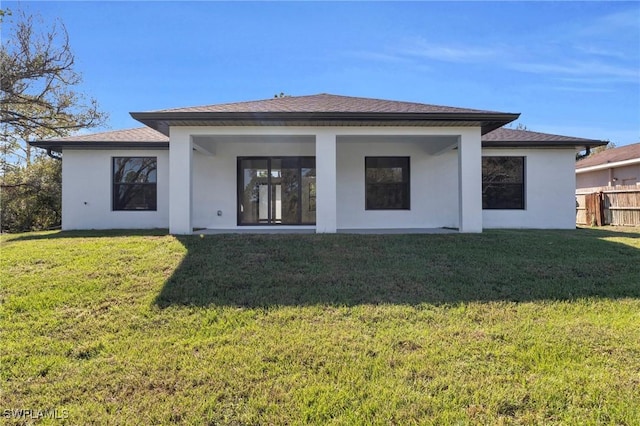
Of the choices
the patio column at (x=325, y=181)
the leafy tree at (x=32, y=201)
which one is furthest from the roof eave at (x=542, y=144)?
the leafy tree at (x=32, y=201)

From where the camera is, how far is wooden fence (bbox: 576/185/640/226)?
13.2 meters

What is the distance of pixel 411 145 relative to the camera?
11102 millimetres

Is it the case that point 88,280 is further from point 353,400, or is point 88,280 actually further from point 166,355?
point 353,400

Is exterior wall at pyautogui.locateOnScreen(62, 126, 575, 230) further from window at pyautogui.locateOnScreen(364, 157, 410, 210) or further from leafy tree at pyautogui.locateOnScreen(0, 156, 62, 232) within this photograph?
leafy tree at pyautogui.locateOnScreen(0, 156, 62, 232)

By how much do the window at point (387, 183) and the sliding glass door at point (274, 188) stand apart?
1.87 meters

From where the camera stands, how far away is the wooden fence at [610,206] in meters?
13.2

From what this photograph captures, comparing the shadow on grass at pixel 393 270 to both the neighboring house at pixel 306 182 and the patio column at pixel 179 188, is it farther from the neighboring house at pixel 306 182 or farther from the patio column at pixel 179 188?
the neighboring house at pixel 306 182

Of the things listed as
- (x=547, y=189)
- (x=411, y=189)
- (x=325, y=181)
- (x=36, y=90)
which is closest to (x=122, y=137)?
(x=325, y=181)

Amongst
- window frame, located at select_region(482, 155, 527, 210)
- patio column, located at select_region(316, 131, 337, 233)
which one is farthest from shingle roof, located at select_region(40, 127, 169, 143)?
window frame, located at select_region(482, 155, 527, 210)

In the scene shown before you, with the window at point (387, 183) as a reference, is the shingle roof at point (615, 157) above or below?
above

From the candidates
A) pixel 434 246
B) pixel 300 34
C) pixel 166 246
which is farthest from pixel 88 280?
pixel 300 34

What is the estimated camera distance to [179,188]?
27.5 feet

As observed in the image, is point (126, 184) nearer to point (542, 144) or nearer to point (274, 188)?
point (274, 188)

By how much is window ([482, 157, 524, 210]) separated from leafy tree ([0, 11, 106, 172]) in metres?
18.0
